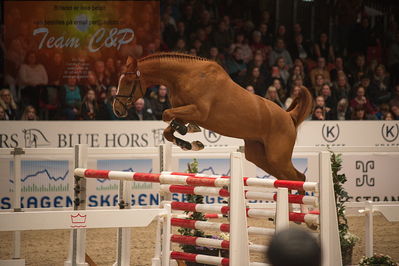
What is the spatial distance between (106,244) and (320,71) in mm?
6016

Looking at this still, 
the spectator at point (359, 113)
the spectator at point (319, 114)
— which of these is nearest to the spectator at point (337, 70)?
the spectator at point (359, 113)

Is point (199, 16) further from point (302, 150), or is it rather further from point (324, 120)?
point (302, 150)

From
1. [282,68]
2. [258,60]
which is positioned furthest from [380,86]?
[258,60]

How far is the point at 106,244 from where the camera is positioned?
284 inches

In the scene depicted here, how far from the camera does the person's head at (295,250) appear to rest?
1506 mm

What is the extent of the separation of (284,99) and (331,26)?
2856 millimetres

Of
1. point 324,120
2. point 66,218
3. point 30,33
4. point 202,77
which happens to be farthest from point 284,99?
point 66,218

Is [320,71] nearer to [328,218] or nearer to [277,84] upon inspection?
[277,84]

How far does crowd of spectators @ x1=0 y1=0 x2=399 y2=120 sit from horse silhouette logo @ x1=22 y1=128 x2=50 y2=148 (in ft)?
1.97

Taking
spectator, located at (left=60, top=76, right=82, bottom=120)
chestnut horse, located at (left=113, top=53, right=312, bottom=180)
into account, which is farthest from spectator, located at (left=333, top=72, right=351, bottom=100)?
chestnut horse, located at (left=113, top=53, right=312, bottom=180)

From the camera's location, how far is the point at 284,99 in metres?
11.0

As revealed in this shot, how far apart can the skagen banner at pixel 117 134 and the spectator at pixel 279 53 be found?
7.80ft

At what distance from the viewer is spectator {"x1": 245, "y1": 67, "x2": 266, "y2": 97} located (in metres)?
11.1

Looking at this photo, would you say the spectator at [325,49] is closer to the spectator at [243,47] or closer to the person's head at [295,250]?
the spectator at [243,47]
